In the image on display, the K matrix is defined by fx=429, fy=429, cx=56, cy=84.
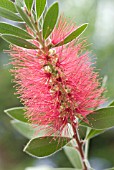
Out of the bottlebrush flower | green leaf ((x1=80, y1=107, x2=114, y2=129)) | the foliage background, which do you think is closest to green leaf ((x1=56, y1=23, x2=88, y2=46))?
the bottlebrush flower

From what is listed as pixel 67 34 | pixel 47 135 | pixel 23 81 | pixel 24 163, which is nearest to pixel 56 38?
pixel 67 34

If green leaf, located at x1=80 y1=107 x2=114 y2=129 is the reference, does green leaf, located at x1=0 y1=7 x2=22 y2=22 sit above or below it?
above

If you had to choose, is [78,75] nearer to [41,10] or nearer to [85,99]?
[85,99]

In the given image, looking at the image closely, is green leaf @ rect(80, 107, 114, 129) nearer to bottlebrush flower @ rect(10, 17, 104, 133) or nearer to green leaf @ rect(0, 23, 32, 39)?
bottlebrush flower @ rect(10, 17, 104, 133)

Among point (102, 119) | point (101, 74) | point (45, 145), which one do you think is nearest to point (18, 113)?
point (45, 145)

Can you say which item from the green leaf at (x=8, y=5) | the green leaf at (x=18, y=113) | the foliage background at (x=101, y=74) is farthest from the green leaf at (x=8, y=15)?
the foliage background at (x=101, y=74)

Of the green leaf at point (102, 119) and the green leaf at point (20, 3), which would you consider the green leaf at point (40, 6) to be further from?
the green leaf at point (102, 119)
